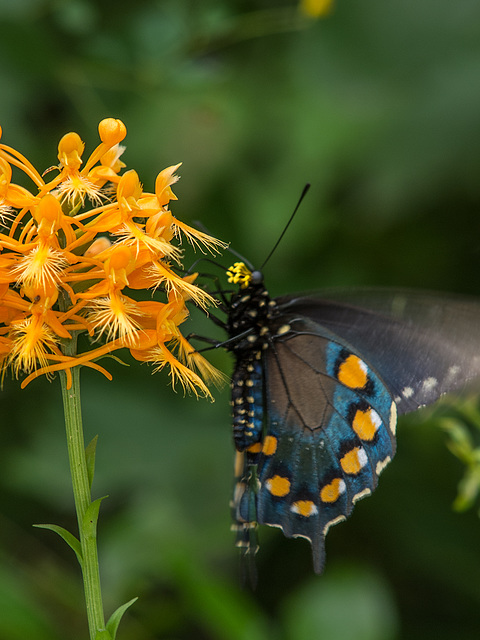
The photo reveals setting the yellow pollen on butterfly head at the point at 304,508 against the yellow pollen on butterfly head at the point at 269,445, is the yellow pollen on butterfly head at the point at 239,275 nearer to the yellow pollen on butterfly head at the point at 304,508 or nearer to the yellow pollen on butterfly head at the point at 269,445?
the yellow pollen on butterfly head at the point at 269,445

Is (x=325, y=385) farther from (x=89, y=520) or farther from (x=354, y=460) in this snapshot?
(x=89, y=520)

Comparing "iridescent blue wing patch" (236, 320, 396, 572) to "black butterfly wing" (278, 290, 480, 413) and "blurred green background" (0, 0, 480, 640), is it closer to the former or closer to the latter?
"black butterfly wing" (278, 290, 480, 413)

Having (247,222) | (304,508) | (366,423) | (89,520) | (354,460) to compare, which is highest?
(247,222)

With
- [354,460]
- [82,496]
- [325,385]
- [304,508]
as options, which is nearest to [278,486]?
[304,508]

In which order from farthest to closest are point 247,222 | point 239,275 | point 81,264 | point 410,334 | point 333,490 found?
point 247,222 < point 410,334 < point 333,490 < point 239,275 < point 81,264

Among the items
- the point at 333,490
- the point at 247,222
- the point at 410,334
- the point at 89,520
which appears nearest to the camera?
the point at 89,520

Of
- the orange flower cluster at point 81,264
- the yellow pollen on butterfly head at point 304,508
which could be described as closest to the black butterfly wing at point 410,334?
the yellow pollen on butterfly head at point 304,508

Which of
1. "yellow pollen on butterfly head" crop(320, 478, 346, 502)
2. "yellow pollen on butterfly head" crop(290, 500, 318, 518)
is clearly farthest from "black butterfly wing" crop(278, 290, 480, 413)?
"yellow pollen on butterfly head" crop(290, 500, 318, 518)

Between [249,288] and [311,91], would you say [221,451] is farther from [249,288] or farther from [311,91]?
[311,91]

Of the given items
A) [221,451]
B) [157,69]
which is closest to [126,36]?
[157,69]
